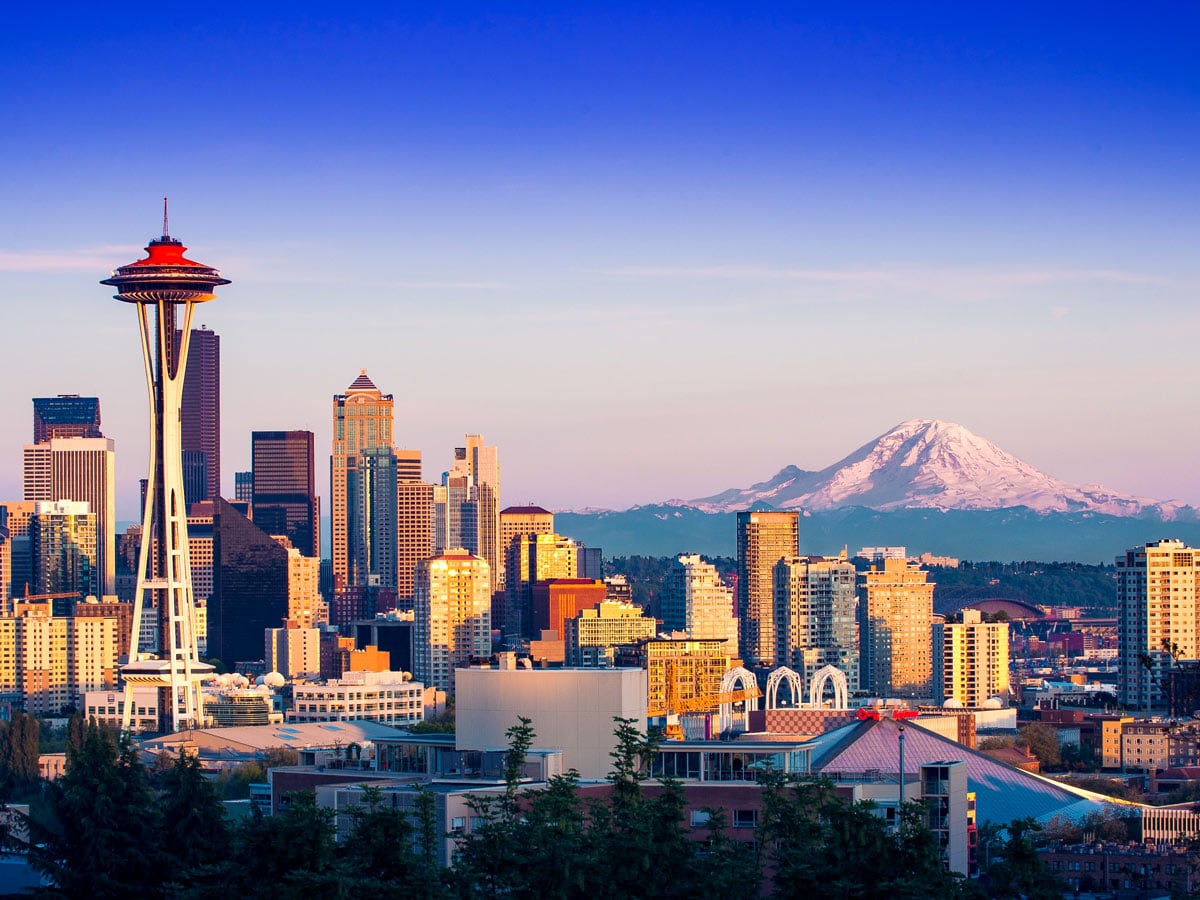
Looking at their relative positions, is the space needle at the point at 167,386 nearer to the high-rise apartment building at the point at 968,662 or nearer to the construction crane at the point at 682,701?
the construction crane at the point at 682,701

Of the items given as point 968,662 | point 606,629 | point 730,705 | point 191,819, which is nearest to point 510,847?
point 191,819

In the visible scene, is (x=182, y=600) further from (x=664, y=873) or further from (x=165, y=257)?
(x=664, y=873)

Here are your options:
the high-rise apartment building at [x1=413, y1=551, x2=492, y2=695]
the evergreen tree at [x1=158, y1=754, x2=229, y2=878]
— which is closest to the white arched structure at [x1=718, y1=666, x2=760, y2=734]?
the high-rise apartment building at [x1=413, y1=551, x2=492, y2=695]

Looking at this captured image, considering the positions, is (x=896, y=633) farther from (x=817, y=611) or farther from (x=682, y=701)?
(x=682, y=701)

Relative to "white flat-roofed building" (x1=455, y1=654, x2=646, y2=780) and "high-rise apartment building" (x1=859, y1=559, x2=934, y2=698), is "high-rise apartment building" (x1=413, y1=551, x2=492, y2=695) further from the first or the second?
"white flat-roofed building" (x1=455, y1=654, x2=646, y2=780)

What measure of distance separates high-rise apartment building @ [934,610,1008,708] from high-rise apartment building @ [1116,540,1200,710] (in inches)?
455

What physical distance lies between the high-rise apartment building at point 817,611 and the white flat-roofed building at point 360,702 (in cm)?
3596

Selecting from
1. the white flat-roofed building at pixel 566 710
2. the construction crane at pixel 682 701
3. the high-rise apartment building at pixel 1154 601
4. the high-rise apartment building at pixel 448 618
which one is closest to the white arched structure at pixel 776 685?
the construction crane at pixel 682 701

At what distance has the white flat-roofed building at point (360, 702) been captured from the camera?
154375 mm

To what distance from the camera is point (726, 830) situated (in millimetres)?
49000

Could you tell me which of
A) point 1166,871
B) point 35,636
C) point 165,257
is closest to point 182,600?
point 165,257

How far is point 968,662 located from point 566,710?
379 feet

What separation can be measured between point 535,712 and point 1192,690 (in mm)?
14223

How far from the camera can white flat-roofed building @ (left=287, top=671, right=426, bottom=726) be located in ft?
506
